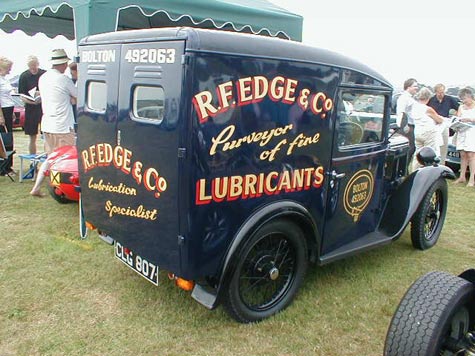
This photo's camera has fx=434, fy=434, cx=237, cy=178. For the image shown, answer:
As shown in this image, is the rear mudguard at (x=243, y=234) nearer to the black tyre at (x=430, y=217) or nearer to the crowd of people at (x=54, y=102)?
the black tyre at (x=430, y=217)

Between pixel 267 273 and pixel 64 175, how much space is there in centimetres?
291

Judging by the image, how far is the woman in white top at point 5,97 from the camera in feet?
21.7

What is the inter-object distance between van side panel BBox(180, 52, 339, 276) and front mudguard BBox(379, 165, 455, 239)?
1365 mm

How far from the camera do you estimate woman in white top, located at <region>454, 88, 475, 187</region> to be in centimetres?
765

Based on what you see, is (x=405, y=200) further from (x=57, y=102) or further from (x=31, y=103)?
(x=31, y=103)

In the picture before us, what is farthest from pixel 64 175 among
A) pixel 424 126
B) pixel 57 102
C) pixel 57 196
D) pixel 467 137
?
pixel 467 137

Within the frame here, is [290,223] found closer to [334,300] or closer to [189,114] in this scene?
[334,300]

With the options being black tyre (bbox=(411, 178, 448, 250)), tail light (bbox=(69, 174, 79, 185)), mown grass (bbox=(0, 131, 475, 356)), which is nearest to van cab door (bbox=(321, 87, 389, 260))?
mown grass (bbox=(0, 131, 475, 356))

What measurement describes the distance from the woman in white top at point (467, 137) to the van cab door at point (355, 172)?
4.50 meters

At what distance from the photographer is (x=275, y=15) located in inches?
264

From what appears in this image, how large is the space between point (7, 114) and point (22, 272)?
438cm

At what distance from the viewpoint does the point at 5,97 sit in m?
6.92

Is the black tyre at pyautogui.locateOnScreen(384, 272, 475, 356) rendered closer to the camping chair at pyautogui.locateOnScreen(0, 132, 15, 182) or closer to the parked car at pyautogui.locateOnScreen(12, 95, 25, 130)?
the camping chair at pyautogui.locateOnScreen(0, 132, 15, 182)

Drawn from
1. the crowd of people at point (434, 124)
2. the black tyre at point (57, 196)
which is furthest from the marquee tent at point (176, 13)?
the crowd of people at point (434, 124)
